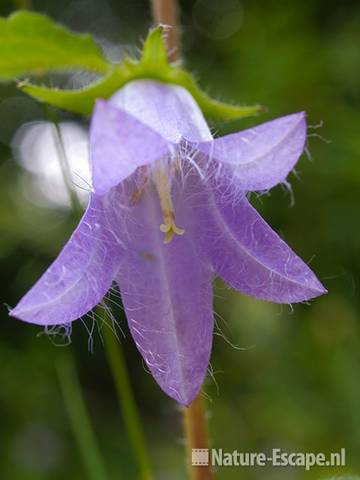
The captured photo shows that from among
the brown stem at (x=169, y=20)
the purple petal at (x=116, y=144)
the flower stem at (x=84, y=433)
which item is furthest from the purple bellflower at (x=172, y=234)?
the flower stem at (x=84, y=433)

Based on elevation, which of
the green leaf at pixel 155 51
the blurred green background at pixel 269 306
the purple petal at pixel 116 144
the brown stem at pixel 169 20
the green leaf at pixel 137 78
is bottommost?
the blurred green background at pixel 269 306

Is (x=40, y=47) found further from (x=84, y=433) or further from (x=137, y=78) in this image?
(x=84, y=433)

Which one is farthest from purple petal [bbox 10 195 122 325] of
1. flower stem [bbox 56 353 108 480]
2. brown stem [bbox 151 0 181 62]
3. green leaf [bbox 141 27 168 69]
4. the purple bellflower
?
flower stem [bbox 56 353 108 480]

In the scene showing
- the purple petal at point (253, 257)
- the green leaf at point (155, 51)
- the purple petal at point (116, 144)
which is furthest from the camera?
the green leaf at point (155, 51)

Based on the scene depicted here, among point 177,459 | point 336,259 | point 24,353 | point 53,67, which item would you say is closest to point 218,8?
point 336,259

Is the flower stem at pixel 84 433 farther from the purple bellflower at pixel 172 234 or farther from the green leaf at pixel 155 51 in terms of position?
the green leaf at pixel 155 51
